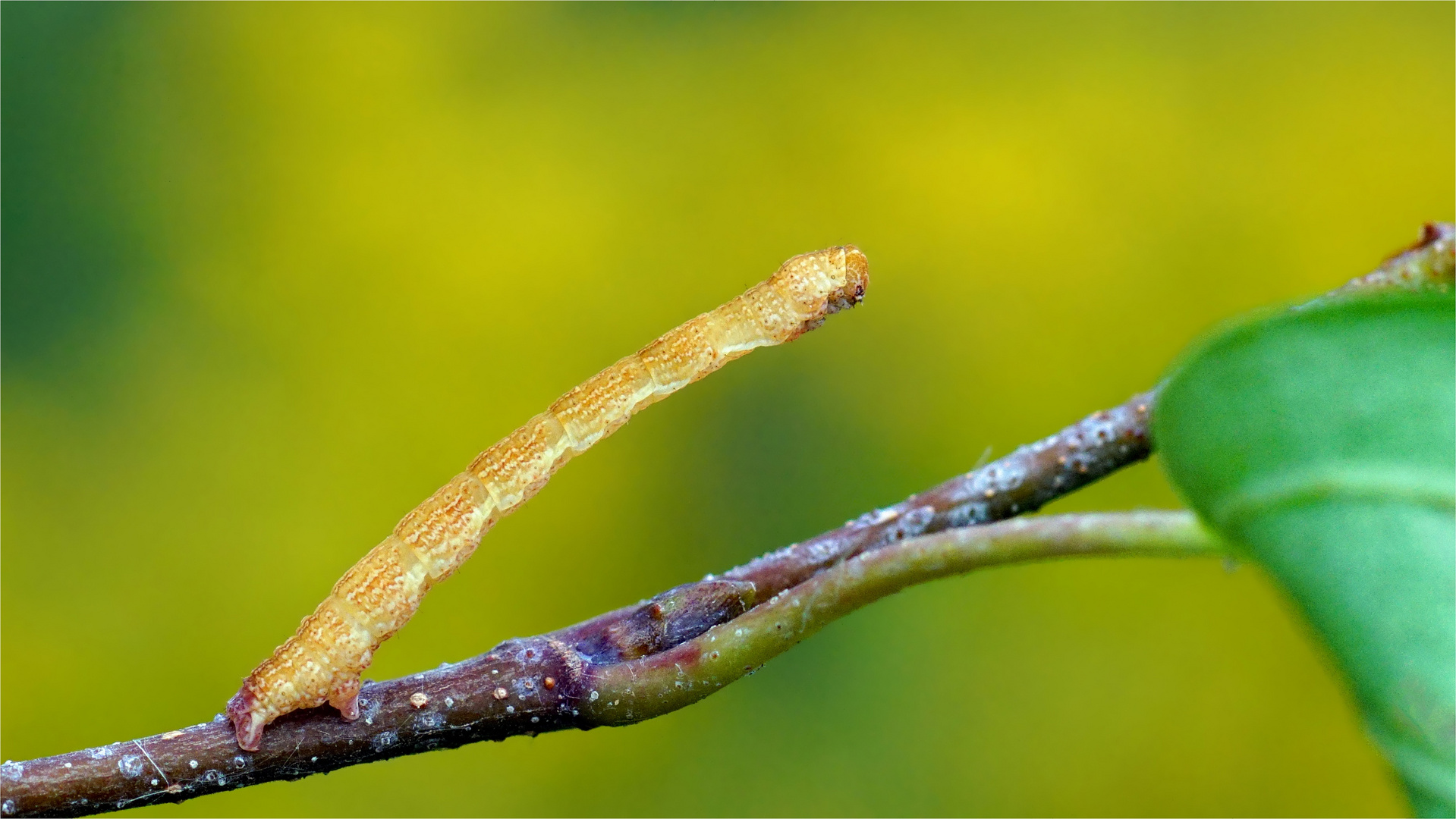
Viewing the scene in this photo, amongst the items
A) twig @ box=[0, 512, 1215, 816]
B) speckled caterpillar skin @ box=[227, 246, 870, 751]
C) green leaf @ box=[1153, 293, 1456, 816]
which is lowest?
green leaf @ box=[1153, 293, 1456, 816]

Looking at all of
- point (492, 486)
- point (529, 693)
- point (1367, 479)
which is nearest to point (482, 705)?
point (529, 693)

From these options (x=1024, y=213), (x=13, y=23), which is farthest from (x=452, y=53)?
(x=1024, y=213)

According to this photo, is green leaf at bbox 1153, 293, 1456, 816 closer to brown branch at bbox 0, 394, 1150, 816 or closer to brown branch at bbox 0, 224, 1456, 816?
brown branch at bbox 0, 224, 1456, 816

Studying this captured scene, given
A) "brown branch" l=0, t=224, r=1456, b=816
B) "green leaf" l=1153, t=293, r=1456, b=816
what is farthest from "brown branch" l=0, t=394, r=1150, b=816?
"green leaf" l=1153, t=293, r=1456, b=816

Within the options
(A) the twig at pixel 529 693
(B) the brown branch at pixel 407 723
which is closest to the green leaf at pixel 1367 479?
(A) the twig at pixel 529 693

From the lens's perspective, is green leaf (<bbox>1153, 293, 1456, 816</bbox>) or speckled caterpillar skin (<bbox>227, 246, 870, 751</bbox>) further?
speckled caterpillar skin (<bbox>227, 246, 870, 751</bbox>)

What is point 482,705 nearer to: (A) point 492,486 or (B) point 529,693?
(B) point 529,693

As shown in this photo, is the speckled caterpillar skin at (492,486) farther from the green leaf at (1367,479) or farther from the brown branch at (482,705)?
the green leaf at (1367,479)
